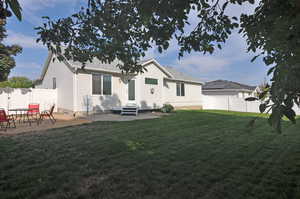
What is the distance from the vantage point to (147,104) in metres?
15.4

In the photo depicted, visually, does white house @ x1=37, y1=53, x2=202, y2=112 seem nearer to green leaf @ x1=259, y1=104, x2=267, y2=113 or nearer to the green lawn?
the green lawn

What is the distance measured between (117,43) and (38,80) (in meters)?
16.6

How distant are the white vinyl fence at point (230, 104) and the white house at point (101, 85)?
25.6 feet

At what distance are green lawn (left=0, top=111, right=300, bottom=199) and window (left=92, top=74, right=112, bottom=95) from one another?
7.72 meters

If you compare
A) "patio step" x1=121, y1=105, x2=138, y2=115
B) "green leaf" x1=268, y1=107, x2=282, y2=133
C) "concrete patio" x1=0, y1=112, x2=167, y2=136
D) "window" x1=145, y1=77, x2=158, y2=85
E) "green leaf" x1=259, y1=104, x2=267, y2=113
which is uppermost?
"window" x1=145, y1=77, x2=158, y2=85

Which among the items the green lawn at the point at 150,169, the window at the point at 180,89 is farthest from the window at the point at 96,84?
the window at the point at 180,89

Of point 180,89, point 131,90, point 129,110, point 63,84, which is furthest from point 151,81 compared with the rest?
point 63,84

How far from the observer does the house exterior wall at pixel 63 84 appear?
12.5m

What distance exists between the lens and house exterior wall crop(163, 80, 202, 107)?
18641 mm

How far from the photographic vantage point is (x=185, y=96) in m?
20.8

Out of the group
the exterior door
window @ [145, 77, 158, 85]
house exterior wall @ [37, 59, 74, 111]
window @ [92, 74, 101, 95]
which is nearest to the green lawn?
house exterior wall @ [37, 59, 74, 111]

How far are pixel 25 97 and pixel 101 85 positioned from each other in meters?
5.30

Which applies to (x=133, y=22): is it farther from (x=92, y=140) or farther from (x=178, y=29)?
(x=92, y=140)

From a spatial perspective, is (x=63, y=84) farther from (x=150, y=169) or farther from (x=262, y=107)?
(x=262, y=107)
